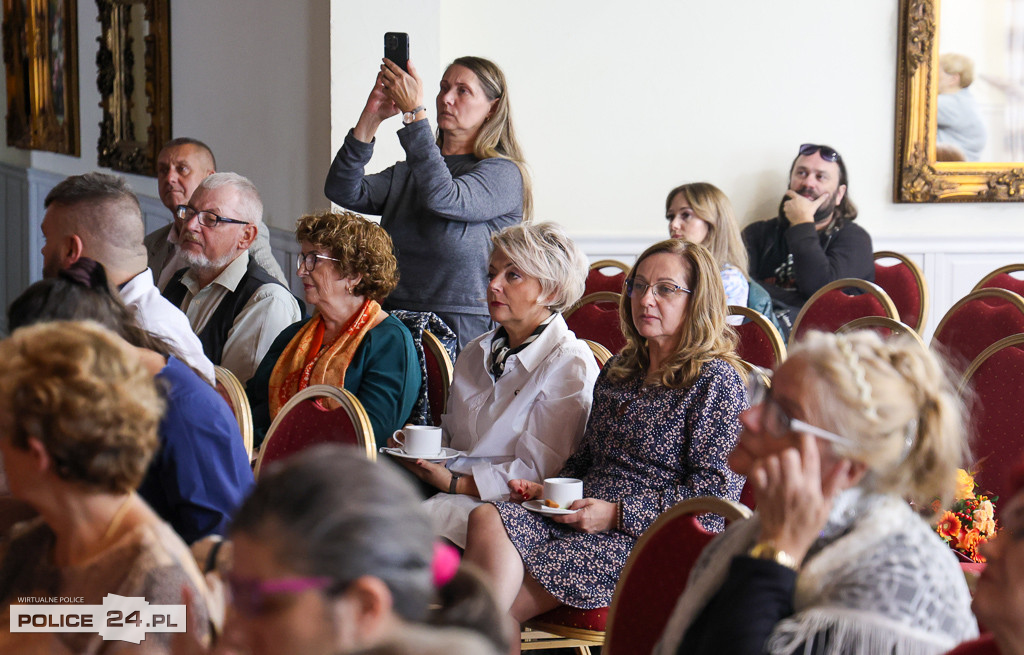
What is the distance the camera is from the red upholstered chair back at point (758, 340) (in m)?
3.30

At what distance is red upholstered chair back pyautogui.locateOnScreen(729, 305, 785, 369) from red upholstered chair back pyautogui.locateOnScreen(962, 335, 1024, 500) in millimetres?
615

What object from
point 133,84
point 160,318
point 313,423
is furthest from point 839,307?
point 133,84

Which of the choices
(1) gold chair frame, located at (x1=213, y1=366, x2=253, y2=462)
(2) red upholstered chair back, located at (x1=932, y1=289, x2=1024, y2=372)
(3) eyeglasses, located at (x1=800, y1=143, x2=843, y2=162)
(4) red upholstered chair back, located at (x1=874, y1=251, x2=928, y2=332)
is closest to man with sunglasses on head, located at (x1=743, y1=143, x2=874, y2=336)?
(3) eyeglasses, located at (x1=800, y1=143, x2=843, y2=162)

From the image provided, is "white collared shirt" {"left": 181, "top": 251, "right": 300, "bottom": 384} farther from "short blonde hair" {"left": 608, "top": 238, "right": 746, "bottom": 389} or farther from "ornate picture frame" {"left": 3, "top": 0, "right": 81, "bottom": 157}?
"ornate picture frame" {"left": 3, "top": 0, "right": 81, "bottom": 157}

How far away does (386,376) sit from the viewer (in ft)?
9.41

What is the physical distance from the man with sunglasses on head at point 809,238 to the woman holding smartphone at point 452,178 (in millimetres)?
1853

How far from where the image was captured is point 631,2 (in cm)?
554

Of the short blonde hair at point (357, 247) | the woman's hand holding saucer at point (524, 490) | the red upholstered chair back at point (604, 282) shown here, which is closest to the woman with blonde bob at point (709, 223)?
the red upholstered chair back at point (604, 282)

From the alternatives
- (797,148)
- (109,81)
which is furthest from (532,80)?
(109,81)

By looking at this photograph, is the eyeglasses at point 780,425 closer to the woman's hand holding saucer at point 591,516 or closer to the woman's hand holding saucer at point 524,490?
the woman's hand holding saucer at point 591,516

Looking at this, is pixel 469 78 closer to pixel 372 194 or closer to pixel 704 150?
pixel 372 194

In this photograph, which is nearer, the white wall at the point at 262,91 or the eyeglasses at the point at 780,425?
the eyeglasses at the point at 780,425

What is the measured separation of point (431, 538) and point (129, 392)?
1.60 feet

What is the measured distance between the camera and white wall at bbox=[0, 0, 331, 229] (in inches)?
190
